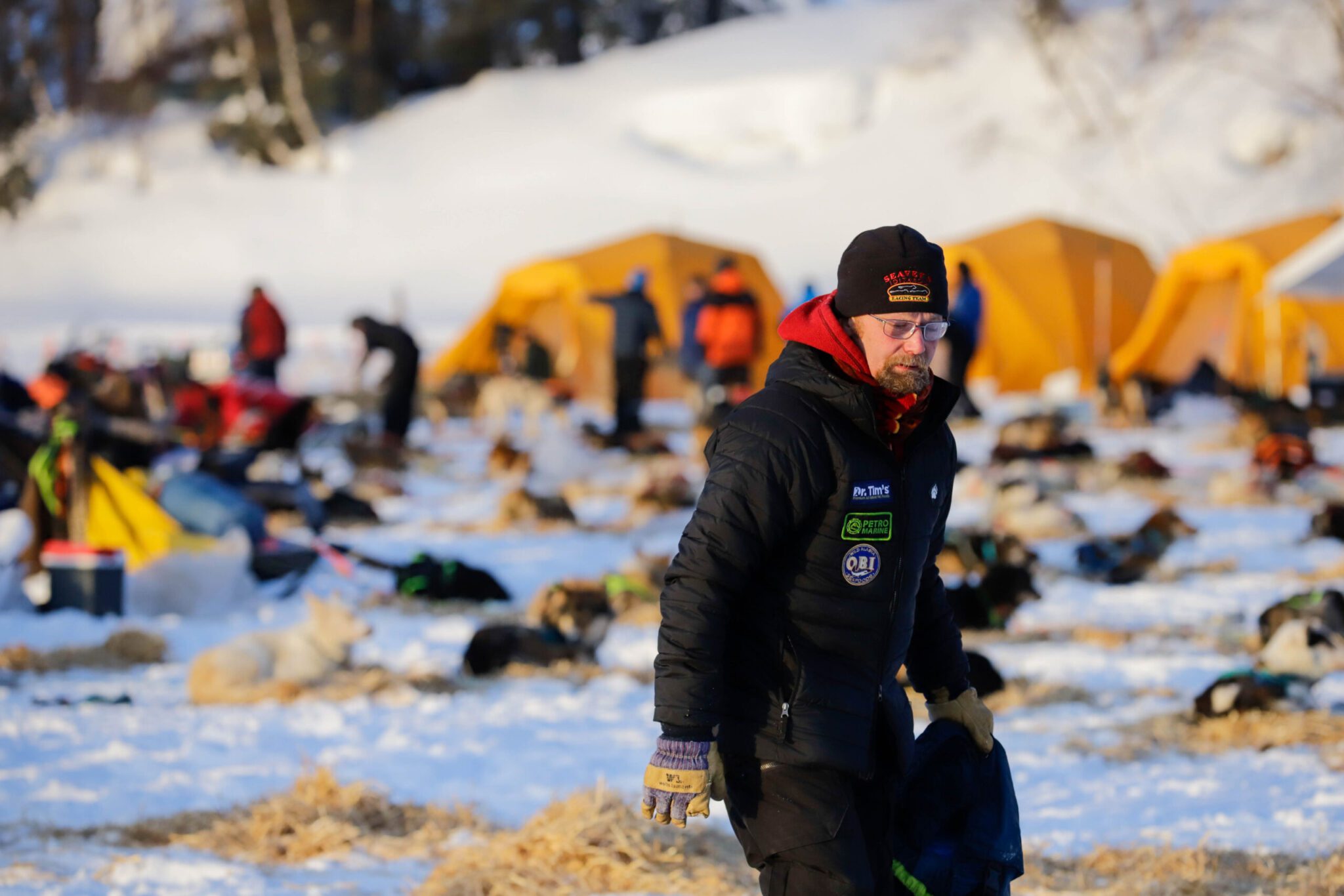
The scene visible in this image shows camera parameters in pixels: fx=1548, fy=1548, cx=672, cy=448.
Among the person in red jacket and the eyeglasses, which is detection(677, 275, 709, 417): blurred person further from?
the eyeglasses

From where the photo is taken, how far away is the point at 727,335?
13.3m

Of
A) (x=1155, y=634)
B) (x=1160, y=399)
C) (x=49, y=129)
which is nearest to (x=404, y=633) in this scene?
(x=1155, y=634)

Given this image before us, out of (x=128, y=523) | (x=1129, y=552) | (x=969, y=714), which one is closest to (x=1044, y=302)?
(x=1129, y=552)

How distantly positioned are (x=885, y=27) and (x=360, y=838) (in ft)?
135

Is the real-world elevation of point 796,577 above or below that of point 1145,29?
below

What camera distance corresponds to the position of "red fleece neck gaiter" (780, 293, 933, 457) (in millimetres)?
2582

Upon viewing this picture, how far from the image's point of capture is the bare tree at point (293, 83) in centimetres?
3859

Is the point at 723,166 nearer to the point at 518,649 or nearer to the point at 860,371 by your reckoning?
the point at 518,649

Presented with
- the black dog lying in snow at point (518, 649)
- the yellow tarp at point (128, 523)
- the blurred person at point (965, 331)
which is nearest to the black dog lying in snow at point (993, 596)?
the black dog lying in snow at point (518, 649)

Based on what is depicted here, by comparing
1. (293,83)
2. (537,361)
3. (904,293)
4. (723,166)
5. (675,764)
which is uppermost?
(293,83)

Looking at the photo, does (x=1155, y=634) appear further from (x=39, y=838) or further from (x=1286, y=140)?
(x=1286, y=140)

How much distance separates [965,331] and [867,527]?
11.4 metres

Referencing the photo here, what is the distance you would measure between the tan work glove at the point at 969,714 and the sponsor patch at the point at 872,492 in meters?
0.54

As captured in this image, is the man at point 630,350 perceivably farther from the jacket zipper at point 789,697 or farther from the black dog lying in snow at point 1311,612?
the jacket zipper at point 789,697
